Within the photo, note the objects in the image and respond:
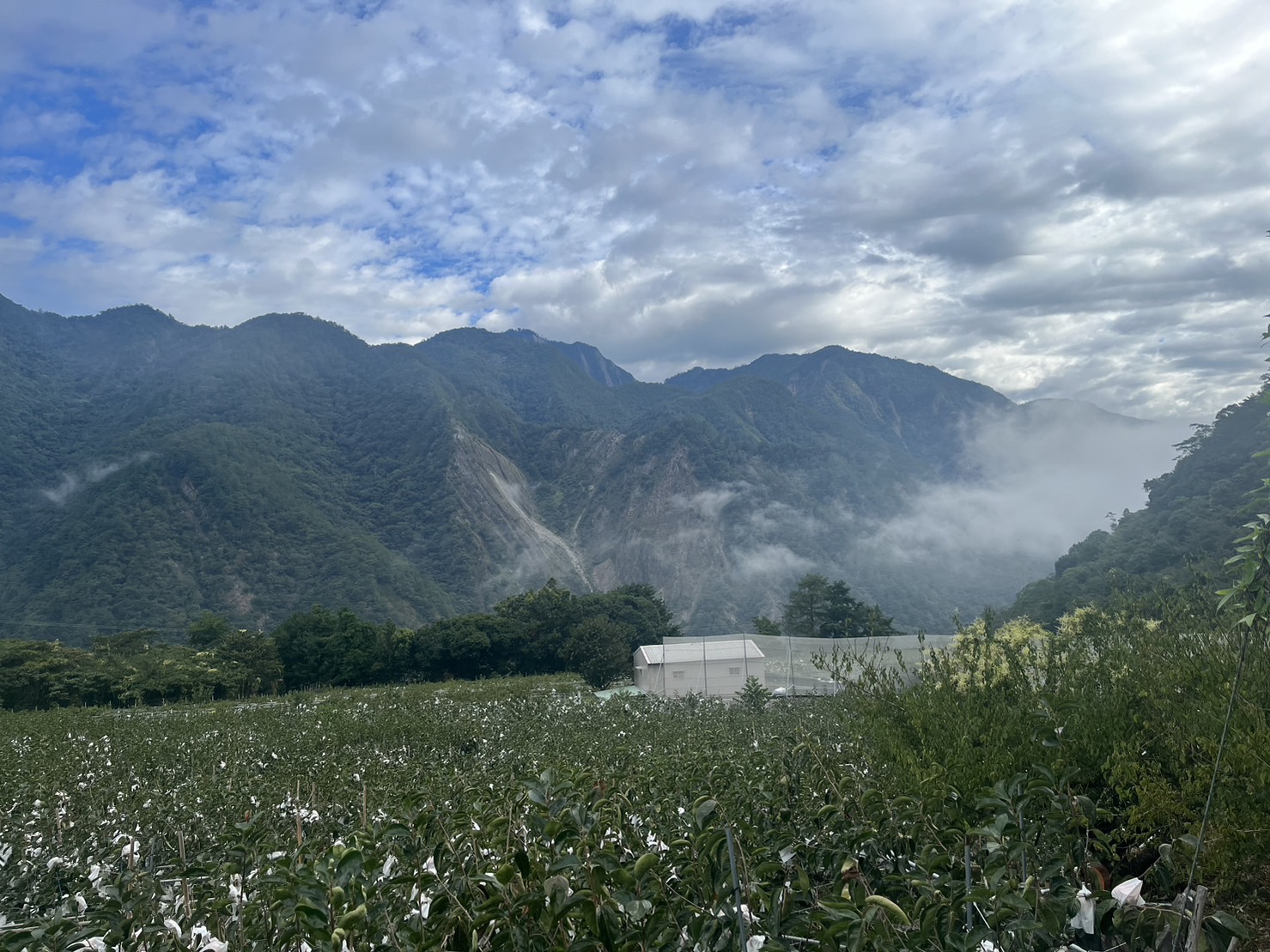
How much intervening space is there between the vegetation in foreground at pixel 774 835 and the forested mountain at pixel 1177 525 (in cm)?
3256

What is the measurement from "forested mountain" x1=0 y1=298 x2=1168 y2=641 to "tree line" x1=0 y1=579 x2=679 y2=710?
100ft

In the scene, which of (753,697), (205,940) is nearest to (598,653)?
(753,697)

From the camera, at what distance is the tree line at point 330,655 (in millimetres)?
29391

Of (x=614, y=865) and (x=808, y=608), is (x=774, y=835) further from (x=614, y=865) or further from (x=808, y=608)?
(x=808, y=608)

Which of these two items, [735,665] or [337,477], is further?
[337,477]

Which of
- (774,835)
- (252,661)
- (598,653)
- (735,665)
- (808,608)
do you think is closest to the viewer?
(774,835)

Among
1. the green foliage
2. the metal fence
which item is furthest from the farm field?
the green foliage

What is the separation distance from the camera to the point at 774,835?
8.41ft

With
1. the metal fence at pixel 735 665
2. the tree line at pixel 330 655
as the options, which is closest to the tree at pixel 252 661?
the tree line at pixel 330 655

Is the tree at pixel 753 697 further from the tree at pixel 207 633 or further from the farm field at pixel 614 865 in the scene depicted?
the tree at pixel 207 633

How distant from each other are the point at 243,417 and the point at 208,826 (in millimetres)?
121721

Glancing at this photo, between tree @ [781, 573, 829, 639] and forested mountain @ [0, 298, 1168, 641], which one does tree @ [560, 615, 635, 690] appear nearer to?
tree @ [781, 573, 829, 639]

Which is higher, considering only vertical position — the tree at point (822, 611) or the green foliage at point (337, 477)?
the green foliage at point (337, 477)

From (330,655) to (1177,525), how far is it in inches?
1787
